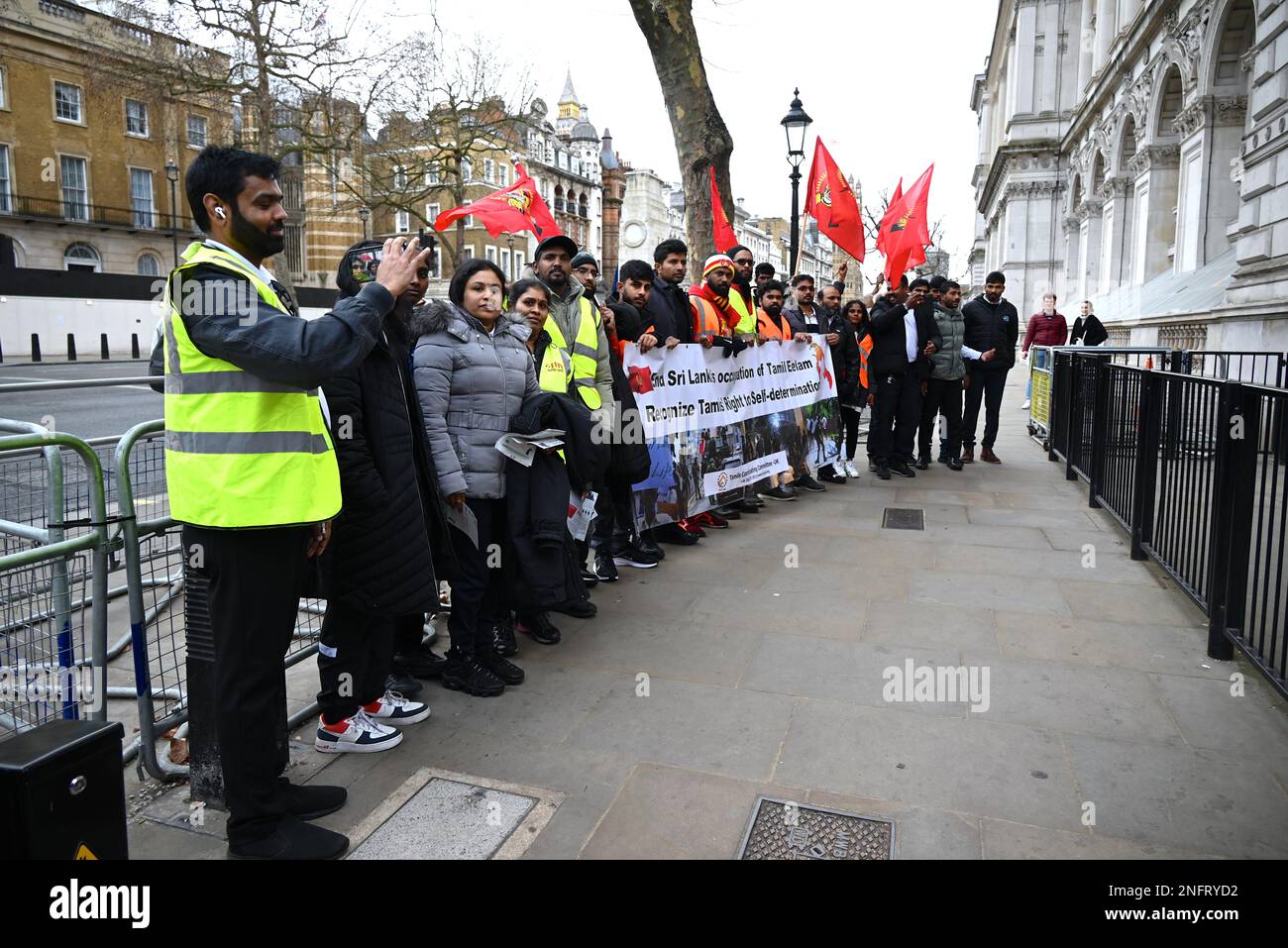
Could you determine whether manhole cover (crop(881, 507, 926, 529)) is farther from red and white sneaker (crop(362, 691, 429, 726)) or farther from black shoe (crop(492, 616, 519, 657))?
red and white sneaker (crop(362, 691, 429, 726))

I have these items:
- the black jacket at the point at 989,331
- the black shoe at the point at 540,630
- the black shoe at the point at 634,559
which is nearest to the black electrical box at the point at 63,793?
the black shoe at the point at 540,630

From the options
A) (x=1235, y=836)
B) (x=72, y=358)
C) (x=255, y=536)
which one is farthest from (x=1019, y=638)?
(x=72, y=358)

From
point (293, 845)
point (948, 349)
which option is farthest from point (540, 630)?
point (948, 349)

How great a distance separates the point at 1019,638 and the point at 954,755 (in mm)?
1550

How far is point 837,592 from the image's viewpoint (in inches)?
223

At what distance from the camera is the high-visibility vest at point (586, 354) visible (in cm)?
541

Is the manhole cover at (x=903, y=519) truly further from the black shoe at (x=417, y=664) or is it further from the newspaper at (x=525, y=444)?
the black shoe at (x=417, y=664)

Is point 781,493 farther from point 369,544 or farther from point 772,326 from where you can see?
point 369,544

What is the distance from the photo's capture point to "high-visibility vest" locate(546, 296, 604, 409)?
541 centimetres

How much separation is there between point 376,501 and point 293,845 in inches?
47.5

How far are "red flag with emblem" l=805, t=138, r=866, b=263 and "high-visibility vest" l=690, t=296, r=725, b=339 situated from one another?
359cm

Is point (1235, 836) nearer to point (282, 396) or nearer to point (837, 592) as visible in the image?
point (837, 592)

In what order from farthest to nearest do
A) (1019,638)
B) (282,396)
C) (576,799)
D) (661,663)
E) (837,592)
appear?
(837,592) < (1019,638) < (661,663) < (576,799) < (282,396)

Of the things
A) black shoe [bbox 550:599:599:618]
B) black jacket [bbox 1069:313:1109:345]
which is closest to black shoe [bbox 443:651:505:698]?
black shoe [bbox 550:599:599:618]
